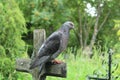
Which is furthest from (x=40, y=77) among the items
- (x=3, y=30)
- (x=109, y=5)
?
(x=109, y=5)

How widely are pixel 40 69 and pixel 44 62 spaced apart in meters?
0.08

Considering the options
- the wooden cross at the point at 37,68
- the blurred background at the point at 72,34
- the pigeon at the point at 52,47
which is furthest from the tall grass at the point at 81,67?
the pigeon at the point at 52,47

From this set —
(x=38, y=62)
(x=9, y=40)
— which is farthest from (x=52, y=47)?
(x=9, y=40)

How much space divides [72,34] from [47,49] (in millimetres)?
17271

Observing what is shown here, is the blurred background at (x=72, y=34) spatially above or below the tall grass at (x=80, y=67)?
above

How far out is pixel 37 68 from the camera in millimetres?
3959

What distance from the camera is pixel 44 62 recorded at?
379 cm

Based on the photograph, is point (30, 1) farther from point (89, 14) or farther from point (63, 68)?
point (63, 68)

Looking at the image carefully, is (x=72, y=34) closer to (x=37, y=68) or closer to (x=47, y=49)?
(x=37, y=68)

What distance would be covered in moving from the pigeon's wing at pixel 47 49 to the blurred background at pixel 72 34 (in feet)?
2.15

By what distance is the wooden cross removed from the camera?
147 inches

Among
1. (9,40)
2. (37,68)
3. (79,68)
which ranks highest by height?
(9,40)

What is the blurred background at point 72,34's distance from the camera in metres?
7.11

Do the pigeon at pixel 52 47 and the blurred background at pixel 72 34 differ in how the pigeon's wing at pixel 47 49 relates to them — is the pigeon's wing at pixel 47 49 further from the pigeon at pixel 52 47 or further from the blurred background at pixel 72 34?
the blurred background at pixel 72 34
